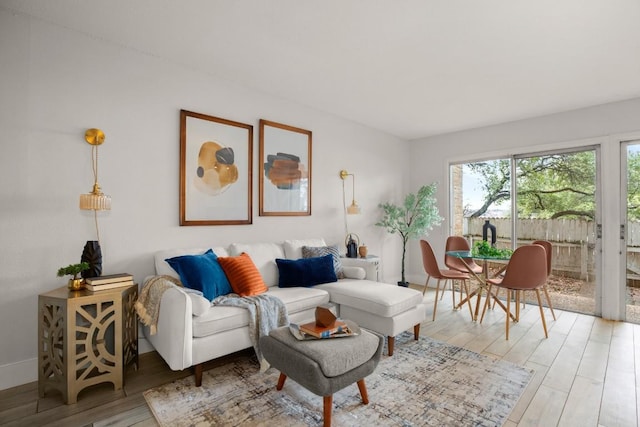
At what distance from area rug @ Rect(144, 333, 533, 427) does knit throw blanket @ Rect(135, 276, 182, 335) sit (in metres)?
0.47

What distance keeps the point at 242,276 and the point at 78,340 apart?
1169 millimetres

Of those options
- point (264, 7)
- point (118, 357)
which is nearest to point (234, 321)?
point (118, 357)

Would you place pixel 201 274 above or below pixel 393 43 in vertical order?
below

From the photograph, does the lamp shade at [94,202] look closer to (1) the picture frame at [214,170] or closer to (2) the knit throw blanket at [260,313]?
(1) the picture frame at [214,170]

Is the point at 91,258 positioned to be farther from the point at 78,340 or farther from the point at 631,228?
the point at 631,228

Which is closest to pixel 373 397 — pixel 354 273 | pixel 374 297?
pixel 374 297

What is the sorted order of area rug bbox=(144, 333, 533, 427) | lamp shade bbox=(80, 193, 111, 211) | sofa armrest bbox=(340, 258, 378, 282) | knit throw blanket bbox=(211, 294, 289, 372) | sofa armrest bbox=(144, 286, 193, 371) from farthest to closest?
sofa armrest bbox=(340, 258, 378, 282) → knit throw blanket bbox=(211, 294, 289, 372) → lamp shade bbox=(80, 193, 111, 211) → sofa armrest bbox=(144, 286, 193, 371) → area rug bbox=(144, 333, 533, 427)

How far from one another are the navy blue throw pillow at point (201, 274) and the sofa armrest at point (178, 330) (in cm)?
28

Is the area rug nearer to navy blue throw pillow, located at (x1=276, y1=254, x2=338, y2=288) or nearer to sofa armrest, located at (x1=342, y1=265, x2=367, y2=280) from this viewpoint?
navy blue throw pillow, located at (x1=276, y1=254, x2=338, y2=288)

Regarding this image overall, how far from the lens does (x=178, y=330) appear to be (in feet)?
6.99

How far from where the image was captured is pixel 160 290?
2.38 metres

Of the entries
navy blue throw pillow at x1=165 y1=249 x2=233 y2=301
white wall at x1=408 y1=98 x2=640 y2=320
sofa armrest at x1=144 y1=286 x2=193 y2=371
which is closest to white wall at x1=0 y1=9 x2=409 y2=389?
navy blue throw pillow at x1=165 y1=249 x2=233 y2=301

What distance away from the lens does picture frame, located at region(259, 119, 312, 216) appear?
12.0 feet

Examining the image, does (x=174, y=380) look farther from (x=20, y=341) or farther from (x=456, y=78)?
(x=456, y=78)
